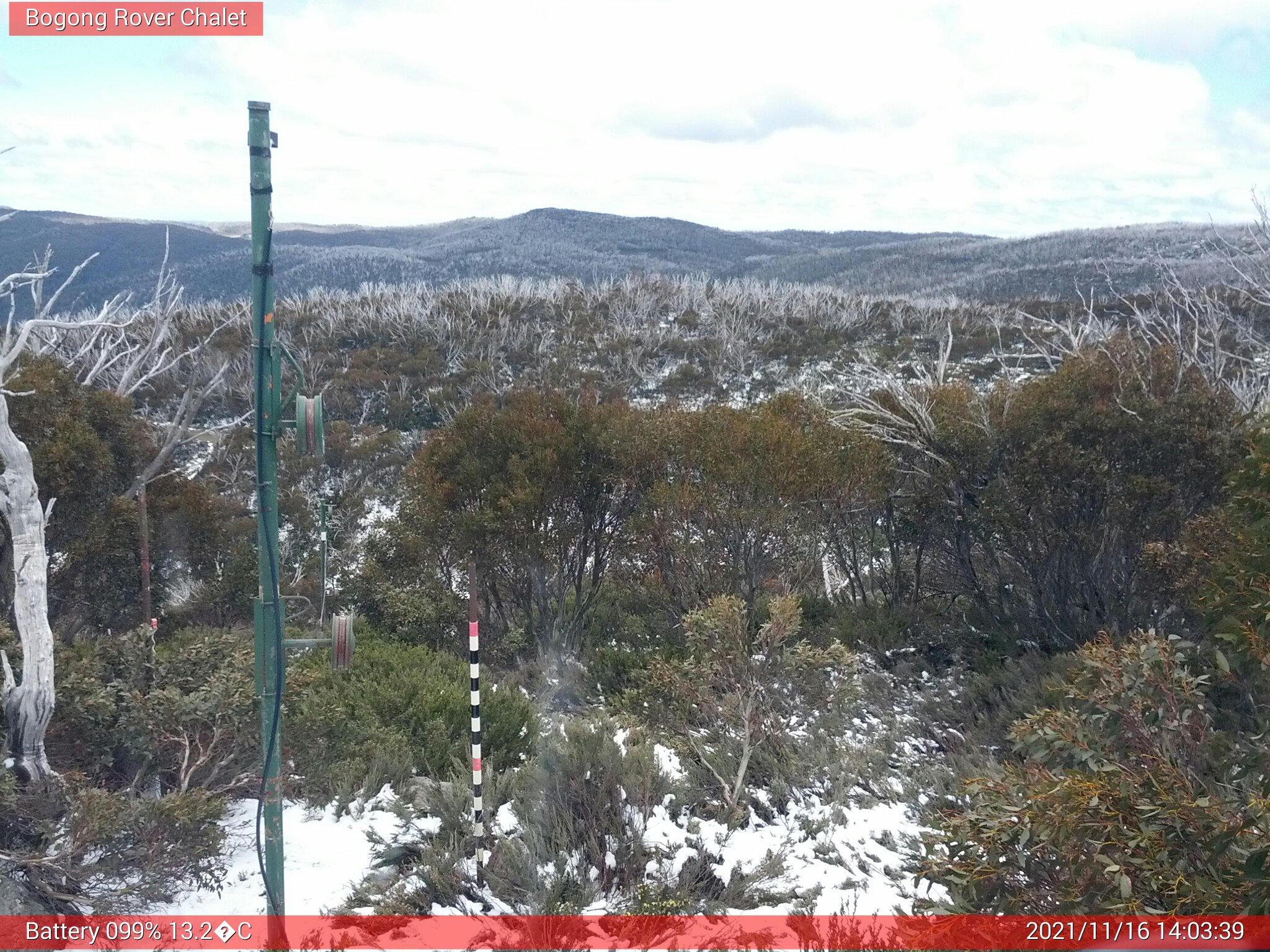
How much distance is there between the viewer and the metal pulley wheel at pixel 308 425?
12.5ft

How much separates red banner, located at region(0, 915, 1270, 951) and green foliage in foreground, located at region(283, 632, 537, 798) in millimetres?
1393

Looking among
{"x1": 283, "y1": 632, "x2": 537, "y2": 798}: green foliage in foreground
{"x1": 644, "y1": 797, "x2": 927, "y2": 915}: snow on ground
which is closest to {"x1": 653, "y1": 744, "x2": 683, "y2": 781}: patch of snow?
{"x1": 644, "y1": 797, "x2": 927, "y2": 915}: snow on ground

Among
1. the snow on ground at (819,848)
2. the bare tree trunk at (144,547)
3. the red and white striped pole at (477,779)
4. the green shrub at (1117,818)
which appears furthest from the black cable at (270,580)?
the bare tree trunk at (144,547)

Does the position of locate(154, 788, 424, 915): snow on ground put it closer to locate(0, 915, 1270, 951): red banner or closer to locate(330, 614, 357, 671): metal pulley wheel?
→ locate(0, 915, 1270, 951): red banner

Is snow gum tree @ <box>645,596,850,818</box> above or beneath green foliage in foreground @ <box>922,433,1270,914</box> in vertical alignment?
beneath

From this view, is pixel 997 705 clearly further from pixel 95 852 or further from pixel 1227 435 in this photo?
pixel 95 852

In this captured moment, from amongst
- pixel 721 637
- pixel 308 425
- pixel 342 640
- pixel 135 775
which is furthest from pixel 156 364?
pixel 342 640

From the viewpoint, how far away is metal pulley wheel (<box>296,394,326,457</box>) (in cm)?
381

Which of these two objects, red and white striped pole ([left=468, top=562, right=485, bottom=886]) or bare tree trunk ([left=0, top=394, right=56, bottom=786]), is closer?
red and white striped pole ([left=468, top=562, right=485, bottom=886])

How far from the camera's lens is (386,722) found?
23.6ft

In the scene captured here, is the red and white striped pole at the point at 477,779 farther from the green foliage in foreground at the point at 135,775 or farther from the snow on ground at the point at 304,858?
the green foliage in foreground at the point at 135,775

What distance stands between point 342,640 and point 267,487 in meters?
0.73

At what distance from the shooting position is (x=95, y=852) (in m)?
4.61

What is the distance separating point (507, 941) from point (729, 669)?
3060mm
